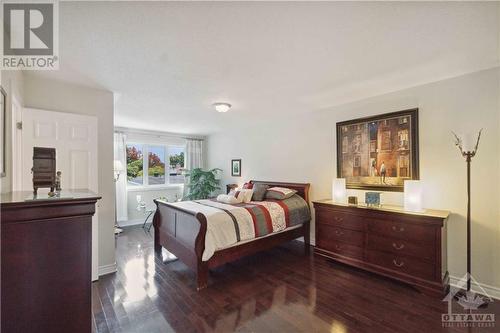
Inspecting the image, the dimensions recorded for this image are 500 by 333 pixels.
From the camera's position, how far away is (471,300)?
227cm

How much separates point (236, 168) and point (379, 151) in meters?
3.27

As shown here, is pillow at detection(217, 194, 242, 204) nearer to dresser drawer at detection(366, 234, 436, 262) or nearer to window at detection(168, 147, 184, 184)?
dresser drawer at detection(366, 234, 436, 262)

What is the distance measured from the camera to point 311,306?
2.19m

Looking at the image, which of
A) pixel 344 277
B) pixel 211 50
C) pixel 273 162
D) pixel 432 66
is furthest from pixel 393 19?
pixel 273 162

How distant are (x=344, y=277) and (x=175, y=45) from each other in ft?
10.2

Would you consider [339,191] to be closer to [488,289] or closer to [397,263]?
[397,263]

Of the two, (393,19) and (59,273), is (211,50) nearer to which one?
(393,19)

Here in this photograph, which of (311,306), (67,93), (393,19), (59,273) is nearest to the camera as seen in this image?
(59,273)

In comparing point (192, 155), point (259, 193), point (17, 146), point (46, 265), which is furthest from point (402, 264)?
point (192, 155)

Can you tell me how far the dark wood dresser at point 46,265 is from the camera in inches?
37.3

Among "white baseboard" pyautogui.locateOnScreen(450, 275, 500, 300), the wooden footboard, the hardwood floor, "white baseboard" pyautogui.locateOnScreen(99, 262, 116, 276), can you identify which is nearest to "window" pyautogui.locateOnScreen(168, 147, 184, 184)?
the wooden footboard

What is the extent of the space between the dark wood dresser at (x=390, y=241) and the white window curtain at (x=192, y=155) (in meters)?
4.11

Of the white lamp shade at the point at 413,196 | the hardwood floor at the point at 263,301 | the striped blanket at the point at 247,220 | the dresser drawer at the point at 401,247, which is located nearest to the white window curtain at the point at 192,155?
the striped blanket at the point at 247,220

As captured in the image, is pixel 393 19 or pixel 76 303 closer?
pixel 76 303
